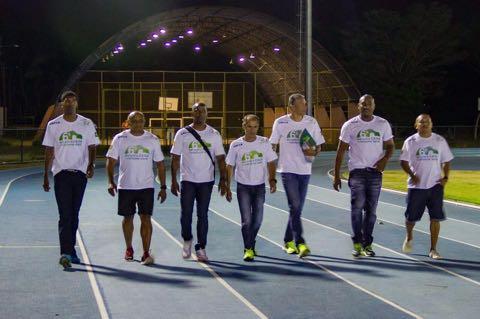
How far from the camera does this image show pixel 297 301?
7977 millimetres

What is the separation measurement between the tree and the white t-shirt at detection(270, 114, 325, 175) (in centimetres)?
4716

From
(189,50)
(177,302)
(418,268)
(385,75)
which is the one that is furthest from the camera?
(189,50)

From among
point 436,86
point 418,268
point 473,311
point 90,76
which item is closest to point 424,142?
point 418,268

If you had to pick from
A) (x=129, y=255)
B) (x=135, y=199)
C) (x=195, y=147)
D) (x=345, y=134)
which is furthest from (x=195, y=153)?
(x=345, y=134)

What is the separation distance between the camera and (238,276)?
30.4ft

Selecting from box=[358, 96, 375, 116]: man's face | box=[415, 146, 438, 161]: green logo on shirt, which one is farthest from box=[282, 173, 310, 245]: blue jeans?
box=[415, 146, 438, 161]: green logo on shirt

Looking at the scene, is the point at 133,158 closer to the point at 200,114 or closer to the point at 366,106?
the point at 200,114

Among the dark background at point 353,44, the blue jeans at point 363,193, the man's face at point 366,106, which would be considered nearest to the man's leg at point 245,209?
the blue jeans at point 363,193

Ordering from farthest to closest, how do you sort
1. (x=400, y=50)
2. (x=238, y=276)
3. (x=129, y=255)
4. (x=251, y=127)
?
(x=400, y=50) < (x=251, y=127) < (x=129, y=255) < (x=238, y=276)

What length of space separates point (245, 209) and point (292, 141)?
0.98 metres

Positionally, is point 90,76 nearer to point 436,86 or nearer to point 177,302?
point 436,86

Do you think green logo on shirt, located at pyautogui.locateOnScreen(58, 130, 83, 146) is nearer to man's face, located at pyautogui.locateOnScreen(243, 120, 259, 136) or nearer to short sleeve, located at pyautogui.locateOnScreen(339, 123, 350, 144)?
man's face, located at pyautogui.locateOnScreen(243, 120, 259, 136)

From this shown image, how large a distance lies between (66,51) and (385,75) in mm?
35133

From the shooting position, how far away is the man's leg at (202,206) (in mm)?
10297
